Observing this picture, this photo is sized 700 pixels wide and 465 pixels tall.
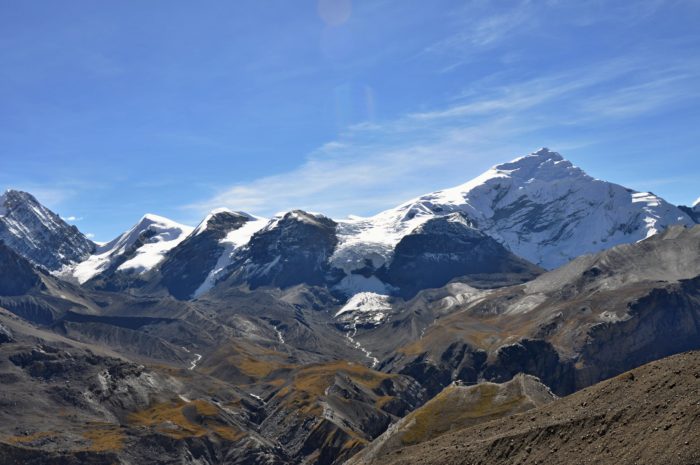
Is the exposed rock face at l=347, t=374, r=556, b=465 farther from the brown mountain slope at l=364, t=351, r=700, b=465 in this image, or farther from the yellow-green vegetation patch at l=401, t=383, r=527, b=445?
the brown mountain slope at l=364, t=351, r=700, b=465

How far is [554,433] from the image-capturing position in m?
102

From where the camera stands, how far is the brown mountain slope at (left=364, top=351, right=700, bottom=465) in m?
87.6

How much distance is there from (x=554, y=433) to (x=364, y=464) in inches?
1725

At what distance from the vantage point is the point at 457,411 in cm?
16000

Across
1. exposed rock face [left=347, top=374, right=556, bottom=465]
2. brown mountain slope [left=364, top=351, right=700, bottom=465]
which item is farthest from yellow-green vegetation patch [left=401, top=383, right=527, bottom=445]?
brown mountain slope [left=364, top=351, right=700, bottom=465]

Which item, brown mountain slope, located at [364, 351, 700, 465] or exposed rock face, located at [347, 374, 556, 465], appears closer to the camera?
brown mountain slope, located at [364, 351, 700, 465]

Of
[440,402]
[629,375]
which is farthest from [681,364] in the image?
[440,402]

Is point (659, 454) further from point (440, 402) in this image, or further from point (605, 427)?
point (440, 402)

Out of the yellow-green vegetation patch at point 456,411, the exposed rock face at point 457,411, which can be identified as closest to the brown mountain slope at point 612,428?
the exposed rock face at point 457,411

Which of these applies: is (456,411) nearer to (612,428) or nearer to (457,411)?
(457,411)

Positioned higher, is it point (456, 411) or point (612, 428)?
point (612, 428)

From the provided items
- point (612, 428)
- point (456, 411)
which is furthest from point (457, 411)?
point (612, 428)

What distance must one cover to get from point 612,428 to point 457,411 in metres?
65.7

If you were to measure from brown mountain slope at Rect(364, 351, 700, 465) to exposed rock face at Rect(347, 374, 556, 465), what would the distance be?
27.8 metres
